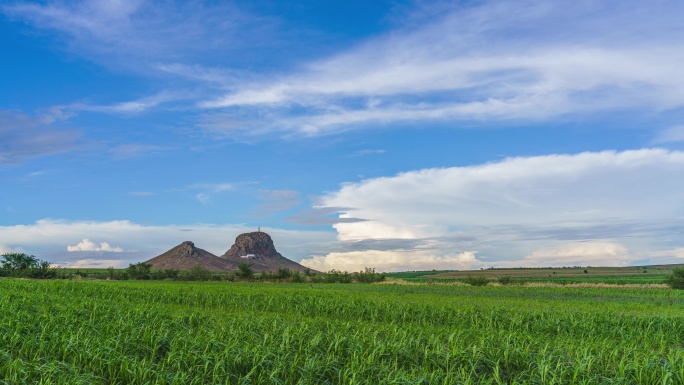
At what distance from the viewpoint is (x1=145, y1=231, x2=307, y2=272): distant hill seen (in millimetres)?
157375

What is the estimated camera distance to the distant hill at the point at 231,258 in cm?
15738

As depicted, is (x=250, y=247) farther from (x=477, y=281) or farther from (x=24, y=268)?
(x=477, y=281)

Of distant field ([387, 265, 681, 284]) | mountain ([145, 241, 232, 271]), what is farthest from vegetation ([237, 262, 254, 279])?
mountain ([145, 241, 232, 271])

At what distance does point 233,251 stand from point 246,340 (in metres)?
185

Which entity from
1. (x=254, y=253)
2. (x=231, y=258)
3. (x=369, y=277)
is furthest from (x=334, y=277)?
(x=254, y=253)

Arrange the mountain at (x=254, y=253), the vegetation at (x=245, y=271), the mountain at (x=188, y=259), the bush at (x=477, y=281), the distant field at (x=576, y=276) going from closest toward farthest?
1. the bush at (x=477, y=281)
2. the distant field at (x=576, y=276)
3. the vegetation at (x=245, y=271)
4. the mountain at (x=188, y=259)
5. the mountain at (x=254, y=253)

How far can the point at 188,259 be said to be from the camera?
159625 mm

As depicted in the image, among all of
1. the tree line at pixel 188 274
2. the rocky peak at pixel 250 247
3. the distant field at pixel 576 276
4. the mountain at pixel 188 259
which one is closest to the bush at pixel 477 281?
the distant field at pixel 576 276

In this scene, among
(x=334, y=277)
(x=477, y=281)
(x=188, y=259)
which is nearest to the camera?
(x=477, y=281)

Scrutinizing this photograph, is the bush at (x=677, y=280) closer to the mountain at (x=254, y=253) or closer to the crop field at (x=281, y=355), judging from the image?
the crop field at (x=281, y=355)

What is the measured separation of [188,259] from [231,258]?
2233cm

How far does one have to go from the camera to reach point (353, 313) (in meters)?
23.0

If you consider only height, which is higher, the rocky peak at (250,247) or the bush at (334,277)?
the rocky peak at (250,247)

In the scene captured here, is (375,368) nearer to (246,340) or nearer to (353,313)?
(246,340)
